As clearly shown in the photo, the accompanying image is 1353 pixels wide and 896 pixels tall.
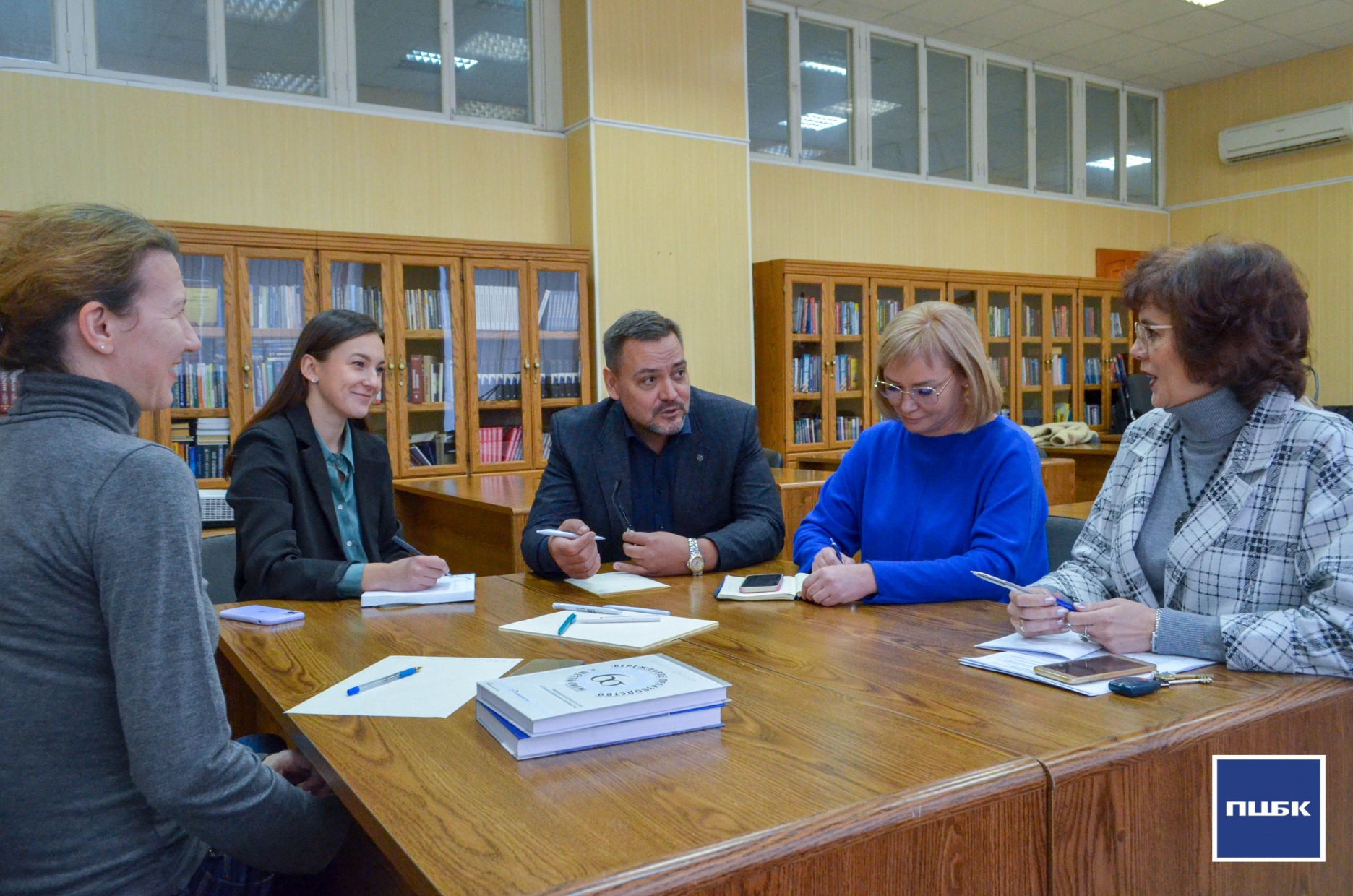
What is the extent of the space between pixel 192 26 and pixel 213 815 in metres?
4.99

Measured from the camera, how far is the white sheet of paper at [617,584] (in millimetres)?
2211

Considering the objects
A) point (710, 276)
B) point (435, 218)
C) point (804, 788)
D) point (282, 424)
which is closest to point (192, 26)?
point (435, 218)

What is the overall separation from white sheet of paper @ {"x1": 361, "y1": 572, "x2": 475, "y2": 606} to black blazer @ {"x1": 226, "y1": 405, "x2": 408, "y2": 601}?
111mm

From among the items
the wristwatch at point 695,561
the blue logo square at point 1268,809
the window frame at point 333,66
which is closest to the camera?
the blue logo square at point 1268,809

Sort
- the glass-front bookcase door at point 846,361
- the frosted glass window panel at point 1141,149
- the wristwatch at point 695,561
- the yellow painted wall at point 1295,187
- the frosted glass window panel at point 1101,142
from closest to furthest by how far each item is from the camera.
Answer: the wristwatch at point 695,561
the glass-front bookcase door at point 846,361
the yellow painted wall at point 1295,187
the frosted glass window panel at point 1101,142
the frosted glass window panel at point 1141,149

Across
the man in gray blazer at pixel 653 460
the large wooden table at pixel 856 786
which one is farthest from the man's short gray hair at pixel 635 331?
the large wooden table at pixel 856 786

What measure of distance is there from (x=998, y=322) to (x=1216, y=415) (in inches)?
234

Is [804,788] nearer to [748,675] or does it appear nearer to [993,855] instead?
[993,855]

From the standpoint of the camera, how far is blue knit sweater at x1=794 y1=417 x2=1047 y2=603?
2.03 metres

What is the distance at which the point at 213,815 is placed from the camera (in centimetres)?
109

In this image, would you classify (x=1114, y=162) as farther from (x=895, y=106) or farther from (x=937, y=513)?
(x=937, y=513)

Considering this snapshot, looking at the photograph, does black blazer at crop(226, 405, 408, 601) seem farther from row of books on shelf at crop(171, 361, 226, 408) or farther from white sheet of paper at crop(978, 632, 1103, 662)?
row of books on shelf at crop(171, 361, 226, 408)

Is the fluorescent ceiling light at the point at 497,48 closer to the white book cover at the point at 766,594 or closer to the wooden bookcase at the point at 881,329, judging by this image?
the wooden bookcase at the point at 881,329

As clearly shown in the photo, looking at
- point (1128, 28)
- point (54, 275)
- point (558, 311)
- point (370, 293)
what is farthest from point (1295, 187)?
point (54, 275)
